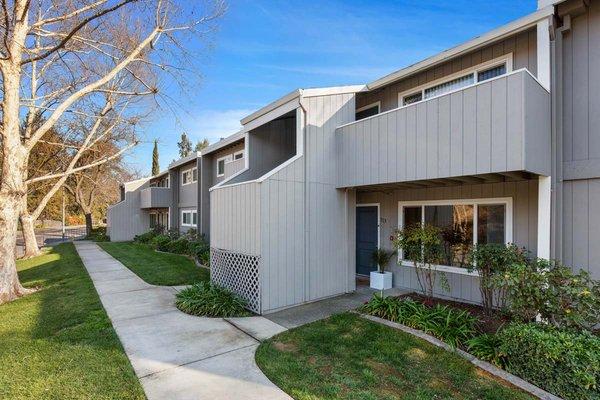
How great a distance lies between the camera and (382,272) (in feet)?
28.9

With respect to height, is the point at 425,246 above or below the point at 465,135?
below

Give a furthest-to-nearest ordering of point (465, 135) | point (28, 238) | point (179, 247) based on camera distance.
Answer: point (28, 238) < point (179, 247) < point (465, 135)

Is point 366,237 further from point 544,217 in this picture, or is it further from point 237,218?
point 544,217

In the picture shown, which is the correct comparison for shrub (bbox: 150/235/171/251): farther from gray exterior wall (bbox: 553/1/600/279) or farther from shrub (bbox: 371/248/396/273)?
gray exterior wall (bbox: 553/1/600/279)

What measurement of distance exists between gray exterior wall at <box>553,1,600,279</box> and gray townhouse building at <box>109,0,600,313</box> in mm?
18

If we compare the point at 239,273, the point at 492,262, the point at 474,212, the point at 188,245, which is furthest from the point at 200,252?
the point at 492,262

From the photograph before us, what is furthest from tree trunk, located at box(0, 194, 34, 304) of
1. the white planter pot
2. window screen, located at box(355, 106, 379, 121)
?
window screen, located at box(355, 106, 379, 121)

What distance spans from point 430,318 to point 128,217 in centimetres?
2448

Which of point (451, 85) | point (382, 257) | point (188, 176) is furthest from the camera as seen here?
point (188, 176)

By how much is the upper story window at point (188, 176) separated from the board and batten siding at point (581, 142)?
17080 mm

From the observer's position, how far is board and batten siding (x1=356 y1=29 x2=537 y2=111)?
6293mm

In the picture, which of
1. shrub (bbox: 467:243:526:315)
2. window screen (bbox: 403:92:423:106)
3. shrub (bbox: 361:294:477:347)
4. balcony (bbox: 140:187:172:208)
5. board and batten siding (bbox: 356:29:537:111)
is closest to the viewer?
shrub (bbox: 361:294:477:347)

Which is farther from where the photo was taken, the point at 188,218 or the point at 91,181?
the point at 91,181

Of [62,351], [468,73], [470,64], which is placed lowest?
[62,351]
